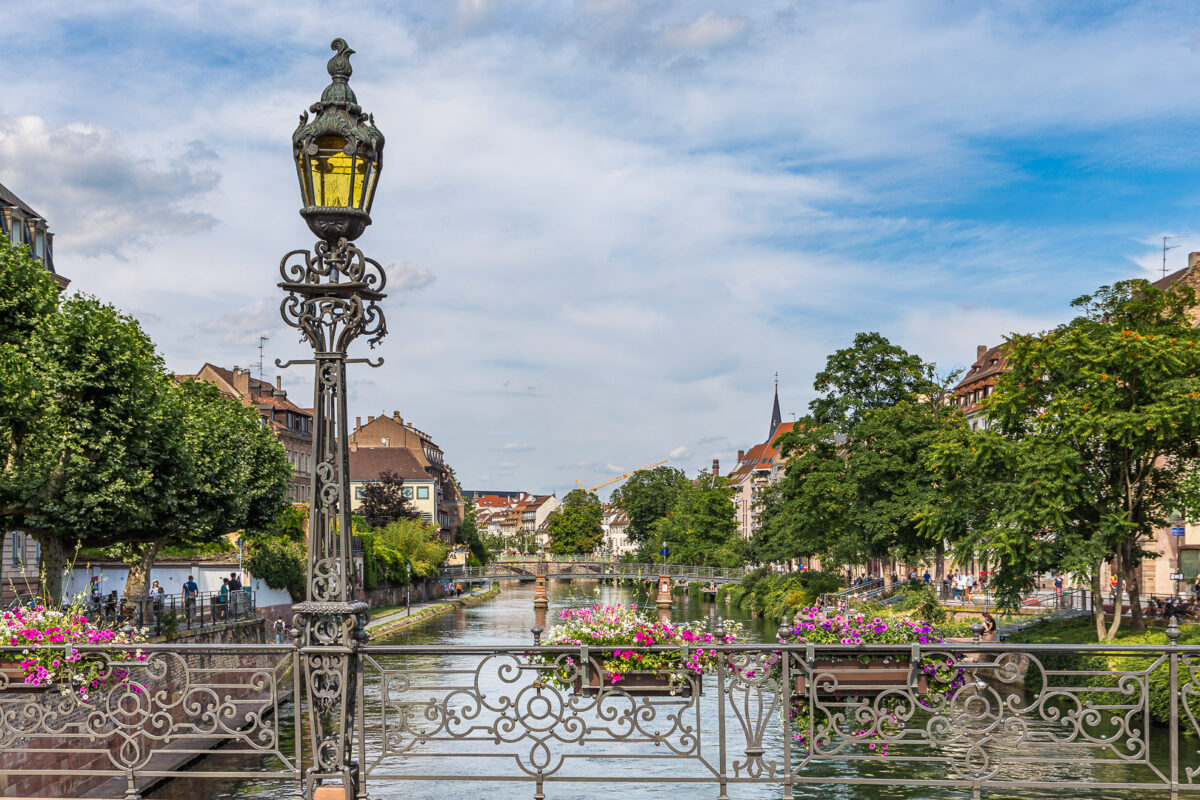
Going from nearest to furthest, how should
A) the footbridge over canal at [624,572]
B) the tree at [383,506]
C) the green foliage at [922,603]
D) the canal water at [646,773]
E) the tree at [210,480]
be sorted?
1. the canal water at [646,773]
2. the tree at [210,480]
3. the green foliage at [922,603]
4. the footbridge over canal at [624,572]
5. the tree at [383,506]

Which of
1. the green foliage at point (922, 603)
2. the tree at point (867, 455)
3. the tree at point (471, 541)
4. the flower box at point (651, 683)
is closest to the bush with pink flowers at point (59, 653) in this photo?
the flower box at point (651, 683)

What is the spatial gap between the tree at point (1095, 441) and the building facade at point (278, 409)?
54822 millimetres

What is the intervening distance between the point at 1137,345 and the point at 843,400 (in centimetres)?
1899

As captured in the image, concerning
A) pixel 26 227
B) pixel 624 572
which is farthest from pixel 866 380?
pixel 624 572

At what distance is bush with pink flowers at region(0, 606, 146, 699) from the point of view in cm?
791

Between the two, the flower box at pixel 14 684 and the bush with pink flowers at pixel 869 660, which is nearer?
the bush with pink flowers at pixel 869 660

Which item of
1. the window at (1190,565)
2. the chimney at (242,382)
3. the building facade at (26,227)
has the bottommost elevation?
the window at (1190,565)

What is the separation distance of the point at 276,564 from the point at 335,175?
42.9 metres

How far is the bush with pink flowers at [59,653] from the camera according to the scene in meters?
7.91

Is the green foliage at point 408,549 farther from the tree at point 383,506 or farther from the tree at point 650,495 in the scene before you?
the tree at point 650,495

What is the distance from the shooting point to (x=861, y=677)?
274 inches

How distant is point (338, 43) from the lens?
6.57m

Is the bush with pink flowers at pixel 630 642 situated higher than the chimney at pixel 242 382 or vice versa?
the chimney at pixel 242 382

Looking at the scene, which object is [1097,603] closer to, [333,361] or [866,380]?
[866,380]
